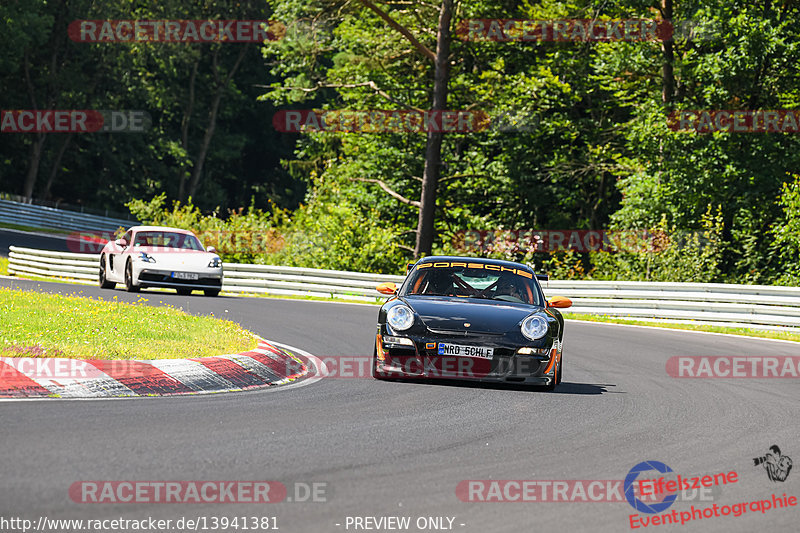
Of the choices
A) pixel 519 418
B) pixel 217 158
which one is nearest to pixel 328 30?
pixel 519 418

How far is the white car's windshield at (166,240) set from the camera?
947 inches

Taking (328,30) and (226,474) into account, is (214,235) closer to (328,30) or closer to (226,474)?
(328,30)

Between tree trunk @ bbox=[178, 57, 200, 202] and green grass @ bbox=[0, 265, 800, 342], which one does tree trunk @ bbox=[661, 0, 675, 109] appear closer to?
green grass @ bbox=[0, 265, 800, 342]

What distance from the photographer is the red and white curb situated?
829 cm

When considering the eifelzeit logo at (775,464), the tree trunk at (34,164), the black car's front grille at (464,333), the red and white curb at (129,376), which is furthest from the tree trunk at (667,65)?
the tree trunk at (34,164)

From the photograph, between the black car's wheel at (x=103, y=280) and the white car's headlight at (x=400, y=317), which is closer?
the white car's headlight at (x=400, y=317)

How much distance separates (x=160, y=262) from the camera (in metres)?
23.1

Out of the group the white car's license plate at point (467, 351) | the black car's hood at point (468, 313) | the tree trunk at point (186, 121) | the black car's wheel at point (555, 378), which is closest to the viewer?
the white car's license plate at point (467, 351)

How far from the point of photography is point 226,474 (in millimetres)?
5715

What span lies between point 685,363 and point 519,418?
255 inches

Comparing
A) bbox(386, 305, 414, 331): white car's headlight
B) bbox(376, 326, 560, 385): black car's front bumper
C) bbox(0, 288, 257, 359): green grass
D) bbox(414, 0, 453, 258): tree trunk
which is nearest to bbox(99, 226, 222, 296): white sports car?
bbox(0, 288, 257, 359): green grass

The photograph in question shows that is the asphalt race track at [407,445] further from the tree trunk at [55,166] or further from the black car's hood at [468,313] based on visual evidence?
the tree trunk at [55,166]

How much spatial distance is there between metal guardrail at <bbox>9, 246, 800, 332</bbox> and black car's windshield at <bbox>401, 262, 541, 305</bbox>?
10.7 meters

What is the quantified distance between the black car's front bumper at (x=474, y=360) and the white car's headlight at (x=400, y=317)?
10 centimetres
